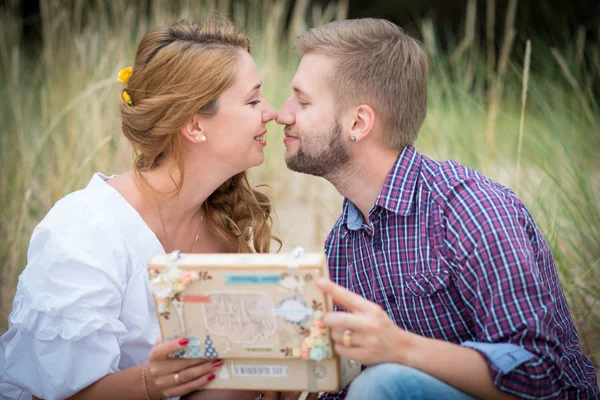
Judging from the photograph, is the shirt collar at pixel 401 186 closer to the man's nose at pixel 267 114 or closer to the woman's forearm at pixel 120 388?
the man's nose at pixel 267 114

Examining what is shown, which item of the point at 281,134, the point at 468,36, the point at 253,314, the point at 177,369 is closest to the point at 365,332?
the point at 253,314

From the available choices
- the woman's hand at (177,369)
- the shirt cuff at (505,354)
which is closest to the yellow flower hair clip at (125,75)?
the woman's hand at (177,369)

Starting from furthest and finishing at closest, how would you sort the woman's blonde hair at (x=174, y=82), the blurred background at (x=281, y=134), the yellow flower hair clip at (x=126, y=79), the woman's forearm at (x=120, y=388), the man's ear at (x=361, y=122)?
1. the blurred background at (x=281, y=134)
2. the yellow flower hair clip at (x=126, y=79)
3. the woman's blonde hair at (x=174, y=82)
4. the man's ear at (x=361, y=122)
5. the woman's forearm at (x=120, y=388)

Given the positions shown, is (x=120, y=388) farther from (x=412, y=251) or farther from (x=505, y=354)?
(x=505, y=354)

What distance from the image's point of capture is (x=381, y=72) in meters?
2.39

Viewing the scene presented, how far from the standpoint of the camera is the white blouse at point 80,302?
84.6 inches

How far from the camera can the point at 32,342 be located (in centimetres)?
223

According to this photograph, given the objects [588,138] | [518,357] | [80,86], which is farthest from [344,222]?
[80,86]

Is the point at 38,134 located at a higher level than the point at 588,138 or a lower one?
lower

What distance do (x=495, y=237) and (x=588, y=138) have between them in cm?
236

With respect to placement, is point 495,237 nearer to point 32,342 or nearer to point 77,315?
point 77,315

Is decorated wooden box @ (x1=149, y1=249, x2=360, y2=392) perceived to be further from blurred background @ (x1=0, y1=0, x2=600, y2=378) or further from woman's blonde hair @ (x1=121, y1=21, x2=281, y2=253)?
blurred background @ (x1=0, y1=0, x2=600, y2=378)

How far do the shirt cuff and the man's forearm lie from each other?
0.10 feet

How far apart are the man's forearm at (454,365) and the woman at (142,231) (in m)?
0.55
